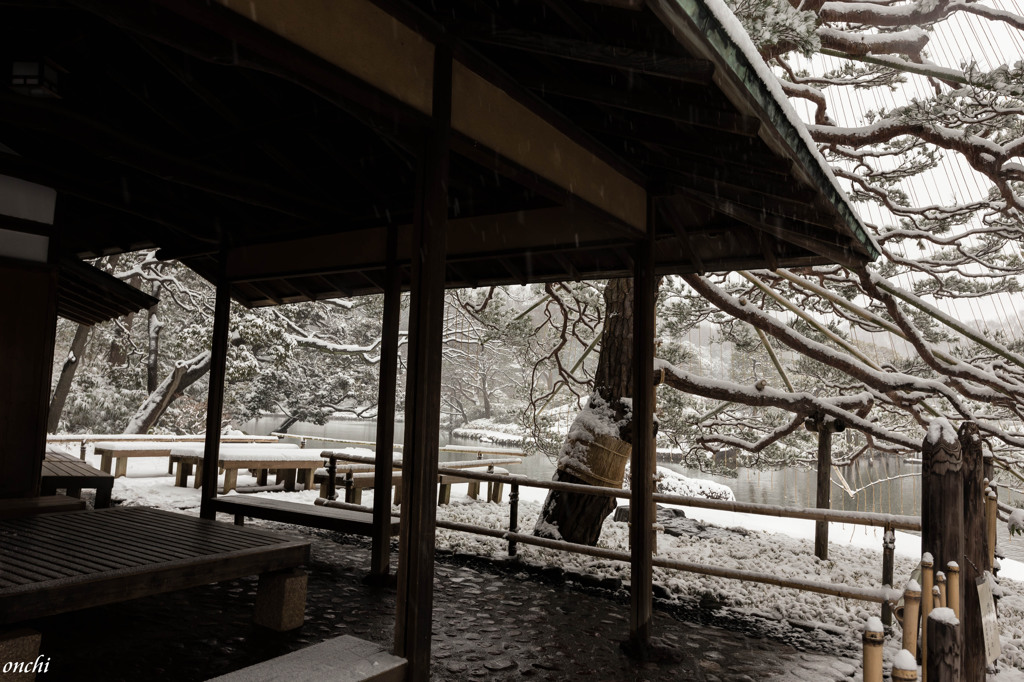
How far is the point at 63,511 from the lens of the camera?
529 cm

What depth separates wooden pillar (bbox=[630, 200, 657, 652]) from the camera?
458 centimetres

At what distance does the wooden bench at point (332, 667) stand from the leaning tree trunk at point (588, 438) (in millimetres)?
4794

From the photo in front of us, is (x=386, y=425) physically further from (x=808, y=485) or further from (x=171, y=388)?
(x=808, y=485)

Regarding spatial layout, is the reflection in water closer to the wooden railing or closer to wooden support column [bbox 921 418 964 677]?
the wooden railing

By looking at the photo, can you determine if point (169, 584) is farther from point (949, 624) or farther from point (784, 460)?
point (784, 460)

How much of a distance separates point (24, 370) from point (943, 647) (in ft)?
23.8

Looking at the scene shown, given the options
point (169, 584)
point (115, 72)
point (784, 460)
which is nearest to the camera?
point (169, 584)

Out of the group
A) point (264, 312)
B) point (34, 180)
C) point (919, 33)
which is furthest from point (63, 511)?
point (264, 312)

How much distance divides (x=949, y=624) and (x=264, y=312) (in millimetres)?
15559

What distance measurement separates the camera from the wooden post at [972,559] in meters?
3.55

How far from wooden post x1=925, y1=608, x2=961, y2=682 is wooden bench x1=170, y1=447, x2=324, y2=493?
9.87m

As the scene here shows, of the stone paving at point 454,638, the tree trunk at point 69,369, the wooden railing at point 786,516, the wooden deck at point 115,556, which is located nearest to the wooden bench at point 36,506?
the wooden deck at point 115,556

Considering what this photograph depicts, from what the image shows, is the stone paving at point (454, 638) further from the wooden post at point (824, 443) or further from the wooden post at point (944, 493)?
the wooden post at point (824, 443)

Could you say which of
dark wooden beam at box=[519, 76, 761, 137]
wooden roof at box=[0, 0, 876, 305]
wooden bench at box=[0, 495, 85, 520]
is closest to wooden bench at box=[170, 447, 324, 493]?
wooden roof at box=[0, 0, 876, 305]
